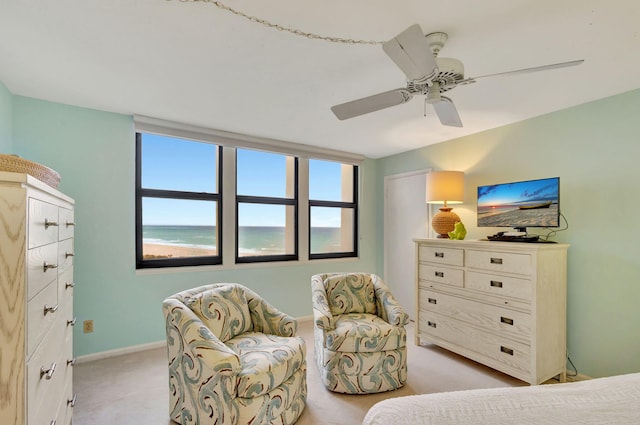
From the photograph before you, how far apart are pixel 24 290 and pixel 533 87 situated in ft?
9.82

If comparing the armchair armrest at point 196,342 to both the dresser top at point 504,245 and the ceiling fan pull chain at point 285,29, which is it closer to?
the ceiling fan pull chain at point 285,29

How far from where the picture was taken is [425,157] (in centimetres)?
396

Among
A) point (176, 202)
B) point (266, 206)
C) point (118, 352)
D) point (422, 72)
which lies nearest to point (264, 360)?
point (422, 72)

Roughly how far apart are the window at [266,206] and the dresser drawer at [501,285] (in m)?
2.12

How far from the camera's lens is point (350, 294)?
2.82m

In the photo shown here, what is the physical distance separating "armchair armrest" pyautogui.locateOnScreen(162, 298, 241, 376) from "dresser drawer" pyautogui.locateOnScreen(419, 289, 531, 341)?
6.92ft

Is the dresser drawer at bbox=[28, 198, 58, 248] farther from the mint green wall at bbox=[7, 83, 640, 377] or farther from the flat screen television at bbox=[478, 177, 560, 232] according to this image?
the flat screen television at bbox=[478, 177, 560, 232]

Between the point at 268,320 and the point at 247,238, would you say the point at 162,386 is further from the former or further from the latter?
the point at 247,238

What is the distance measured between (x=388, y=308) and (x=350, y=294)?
1.23ft

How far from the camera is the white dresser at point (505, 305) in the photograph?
91.3 inches

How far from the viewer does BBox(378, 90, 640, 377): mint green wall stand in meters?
2.28

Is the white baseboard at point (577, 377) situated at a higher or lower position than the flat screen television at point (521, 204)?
lower

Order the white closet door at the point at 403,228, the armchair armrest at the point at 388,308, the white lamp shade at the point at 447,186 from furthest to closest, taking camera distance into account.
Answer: the white closet door at the point at 403,228 < the white lamp shade at the point at 447,186 < the armchair armrest at the point at 388,308

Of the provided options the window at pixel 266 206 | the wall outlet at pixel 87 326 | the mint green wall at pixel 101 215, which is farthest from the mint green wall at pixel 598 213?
the wall outlet at pixel 87 326
